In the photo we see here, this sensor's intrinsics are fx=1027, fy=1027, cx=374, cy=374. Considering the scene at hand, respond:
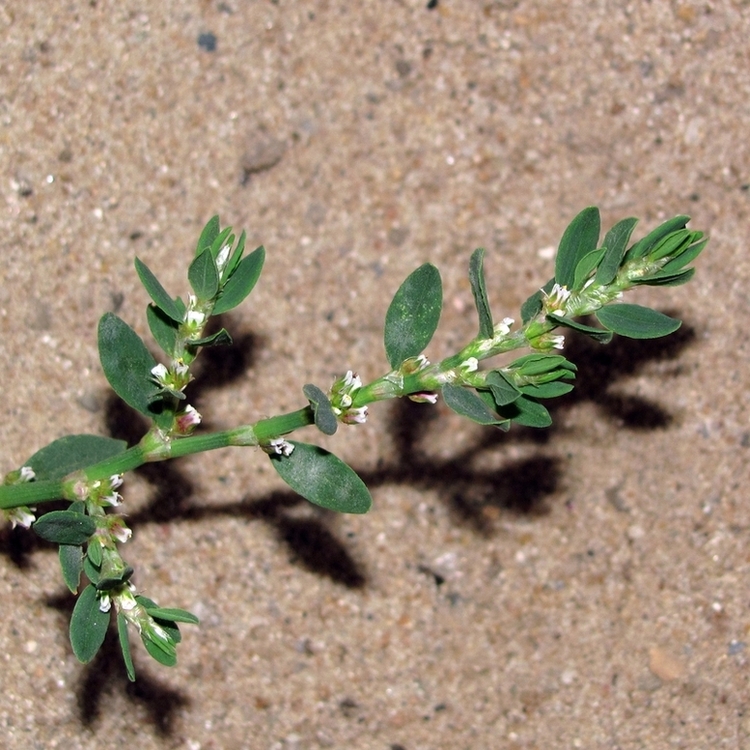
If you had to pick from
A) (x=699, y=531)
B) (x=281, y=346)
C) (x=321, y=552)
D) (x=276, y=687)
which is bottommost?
(x=699, y=531)

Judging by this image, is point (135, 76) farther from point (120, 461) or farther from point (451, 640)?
point (451, 640)

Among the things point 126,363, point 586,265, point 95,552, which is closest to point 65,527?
point 95,552

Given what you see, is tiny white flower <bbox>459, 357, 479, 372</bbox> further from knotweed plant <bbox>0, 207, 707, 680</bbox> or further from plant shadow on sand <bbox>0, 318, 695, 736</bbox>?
plant shadow on sand <bbox>0, 318, 695, 736</bbox>

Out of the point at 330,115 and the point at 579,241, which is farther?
the point at 330,115

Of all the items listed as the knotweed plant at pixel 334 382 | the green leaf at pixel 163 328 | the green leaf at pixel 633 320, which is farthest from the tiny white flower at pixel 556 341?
the green leaf at pixel 163 328

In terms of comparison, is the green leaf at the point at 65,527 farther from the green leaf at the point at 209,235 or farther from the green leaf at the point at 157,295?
the green leaf at the point at 209,235

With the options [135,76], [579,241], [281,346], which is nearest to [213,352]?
[281,346]

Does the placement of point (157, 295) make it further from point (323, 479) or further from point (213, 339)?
point (323, 479)

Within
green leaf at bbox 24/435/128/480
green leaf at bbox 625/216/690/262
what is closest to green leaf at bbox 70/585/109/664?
green leaf at bbox 24/435/128/480
